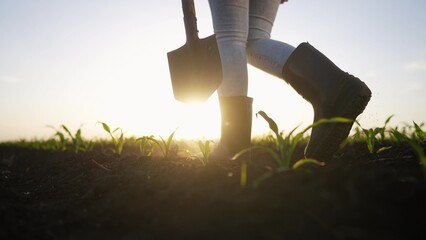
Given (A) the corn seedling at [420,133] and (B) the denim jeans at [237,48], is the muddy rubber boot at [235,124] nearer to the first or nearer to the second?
(B) the denim jeans at [237,48]

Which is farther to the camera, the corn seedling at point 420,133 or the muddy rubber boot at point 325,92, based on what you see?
the corn seedling at point 420,133

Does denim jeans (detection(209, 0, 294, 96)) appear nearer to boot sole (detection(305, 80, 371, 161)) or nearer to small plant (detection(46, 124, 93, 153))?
boot sole (detection(305, 80, 371, 161))

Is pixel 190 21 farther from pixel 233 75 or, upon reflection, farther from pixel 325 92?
pixel 325 92

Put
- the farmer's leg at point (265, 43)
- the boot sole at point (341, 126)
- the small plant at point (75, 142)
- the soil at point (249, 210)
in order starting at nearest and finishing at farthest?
the soil at point (249, 210)
the boot sole at point (341, 126)
the farmer's leg at point (265, 43)
the small plant at point (75, 142)

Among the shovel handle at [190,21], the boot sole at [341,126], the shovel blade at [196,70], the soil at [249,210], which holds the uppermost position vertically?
the shovel handle at [190,21]

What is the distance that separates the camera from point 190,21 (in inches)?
84.0

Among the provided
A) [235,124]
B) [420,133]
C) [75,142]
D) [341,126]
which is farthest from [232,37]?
[75,142]

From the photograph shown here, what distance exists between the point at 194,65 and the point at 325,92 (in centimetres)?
76

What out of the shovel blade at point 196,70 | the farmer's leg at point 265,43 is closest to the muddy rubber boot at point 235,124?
the shovel blade at point 196,70

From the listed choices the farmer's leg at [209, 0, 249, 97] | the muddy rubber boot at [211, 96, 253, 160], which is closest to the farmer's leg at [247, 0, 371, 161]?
the farmer's leg at [209, 0, 249, 97]

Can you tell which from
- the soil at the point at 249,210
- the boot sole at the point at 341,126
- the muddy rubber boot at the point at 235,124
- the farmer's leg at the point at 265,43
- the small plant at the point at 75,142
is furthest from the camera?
the small plant at the point at 75,142

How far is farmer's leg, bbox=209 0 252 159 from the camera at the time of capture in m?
2.01

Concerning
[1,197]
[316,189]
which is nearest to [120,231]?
[316,189]

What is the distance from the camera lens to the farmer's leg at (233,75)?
6.58ft
